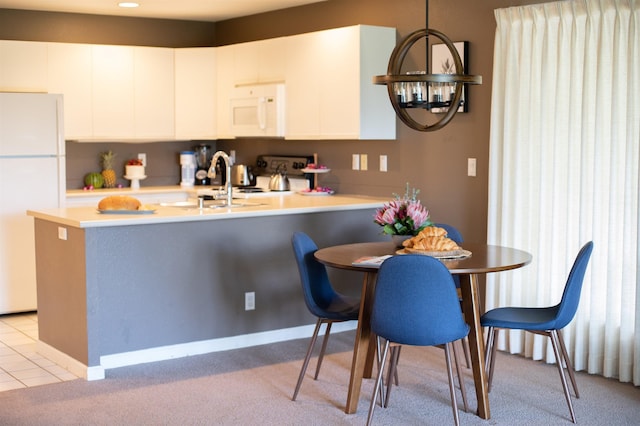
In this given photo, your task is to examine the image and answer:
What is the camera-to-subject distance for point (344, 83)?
6.12 m

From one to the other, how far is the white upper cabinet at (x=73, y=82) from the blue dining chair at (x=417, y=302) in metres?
4.07

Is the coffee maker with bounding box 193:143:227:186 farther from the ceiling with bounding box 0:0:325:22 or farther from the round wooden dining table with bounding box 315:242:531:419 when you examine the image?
the round wooden dining table with bounding box 315:242:531:419

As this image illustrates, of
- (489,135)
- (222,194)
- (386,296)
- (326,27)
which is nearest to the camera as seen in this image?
(386,296)

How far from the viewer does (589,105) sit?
15.7 ft

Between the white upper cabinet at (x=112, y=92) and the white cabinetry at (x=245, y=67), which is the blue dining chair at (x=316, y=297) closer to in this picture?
the white cabinetry at (x=245, y=67)

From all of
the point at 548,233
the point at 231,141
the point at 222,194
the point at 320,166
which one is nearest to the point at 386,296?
the point at 548,233

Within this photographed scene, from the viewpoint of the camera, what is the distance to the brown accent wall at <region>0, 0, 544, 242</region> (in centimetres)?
555

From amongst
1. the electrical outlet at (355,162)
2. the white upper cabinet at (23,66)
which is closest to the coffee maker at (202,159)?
the white upper cabinet at (23,66)

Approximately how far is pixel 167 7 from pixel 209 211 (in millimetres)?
2419

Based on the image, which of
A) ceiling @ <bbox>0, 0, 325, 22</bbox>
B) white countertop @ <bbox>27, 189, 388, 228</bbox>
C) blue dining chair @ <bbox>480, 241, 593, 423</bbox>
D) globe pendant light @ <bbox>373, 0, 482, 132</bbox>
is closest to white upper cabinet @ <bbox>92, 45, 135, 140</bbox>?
ceiling @ <bbox>0, 0, 325, 22</bbox>

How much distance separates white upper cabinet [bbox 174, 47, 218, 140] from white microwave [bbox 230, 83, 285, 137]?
0.38 meters

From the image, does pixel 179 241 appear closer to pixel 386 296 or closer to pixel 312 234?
pixel 312 234

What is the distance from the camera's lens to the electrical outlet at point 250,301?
548 centimetres

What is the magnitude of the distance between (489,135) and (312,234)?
1.29 m
